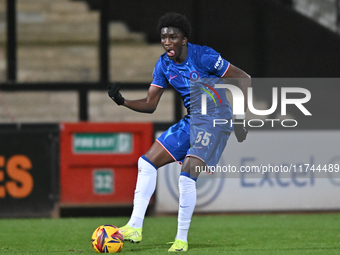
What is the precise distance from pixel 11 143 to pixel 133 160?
159 centimetres

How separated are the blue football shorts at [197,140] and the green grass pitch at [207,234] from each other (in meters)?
0.77

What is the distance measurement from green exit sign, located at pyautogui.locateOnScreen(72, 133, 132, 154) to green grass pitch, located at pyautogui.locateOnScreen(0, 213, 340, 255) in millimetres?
914

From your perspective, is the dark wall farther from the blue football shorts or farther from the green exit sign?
the blue football shorts

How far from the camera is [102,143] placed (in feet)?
28.0

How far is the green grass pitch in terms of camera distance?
5301 mm

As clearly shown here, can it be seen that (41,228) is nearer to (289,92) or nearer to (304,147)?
(304,147)

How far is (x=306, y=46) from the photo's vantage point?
11.4 metres

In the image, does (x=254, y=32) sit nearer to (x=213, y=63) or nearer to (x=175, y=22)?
(x=213, y=63)

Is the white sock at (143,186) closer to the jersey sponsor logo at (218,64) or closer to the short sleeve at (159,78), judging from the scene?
the short sleeve at (159,78)

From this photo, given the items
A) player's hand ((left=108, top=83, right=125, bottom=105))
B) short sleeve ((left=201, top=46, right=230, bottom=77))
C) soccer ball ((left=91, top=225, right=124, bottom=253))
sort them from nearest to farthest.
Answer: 1. soccer ball ((left=91, top=225, right=124, bottom=253))
2. player's hand ((left=108, top=83, right=125, bottom=105))
3. short sleeve ((left=201, top=46, right=230, bottom=77))

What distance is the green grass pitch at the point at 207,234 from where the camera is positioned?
5301 millimetres

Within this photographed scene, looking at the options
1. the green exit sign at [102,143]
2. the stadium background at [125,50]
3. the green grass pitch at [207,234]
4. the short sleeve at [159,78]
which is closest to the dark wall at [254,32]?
the stadium background at [125,50]

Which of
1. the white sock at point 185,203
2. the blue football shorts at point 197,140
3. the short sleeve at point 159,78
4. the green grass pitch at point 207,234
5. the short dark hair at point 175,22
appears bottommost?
the green grass pitch at point 207,234

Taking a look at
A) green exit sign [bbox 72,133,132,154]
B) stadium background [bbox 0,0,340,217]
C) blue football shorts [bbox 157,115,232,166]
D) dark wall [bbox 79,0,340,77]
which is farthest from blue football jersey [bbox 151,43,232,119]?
dark wall [bbox 79,0,340,77]
